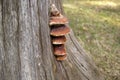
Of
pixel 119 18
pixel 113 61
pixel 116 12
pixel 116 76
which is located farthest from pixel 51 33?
pixel 116 12

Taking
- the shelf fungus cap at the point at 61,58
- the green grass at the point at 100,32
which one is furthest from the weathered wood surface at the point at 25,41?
the green grass at the point at 100,32

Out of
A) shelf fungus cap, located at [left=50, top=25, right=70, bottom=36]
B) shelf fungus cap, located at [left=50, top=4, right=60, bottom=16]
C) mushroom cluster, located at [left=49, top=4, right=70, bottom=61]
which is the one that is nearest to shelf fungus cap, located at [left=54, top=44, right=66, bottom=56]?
mushroom cluster, located at [left=49, top=4, right=70, bottom=61]

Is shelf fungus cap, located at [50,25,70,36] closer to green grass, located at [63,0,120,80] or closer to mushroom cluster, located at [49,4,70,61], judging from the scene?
mushroom cluster, located at [49,4,70,61]

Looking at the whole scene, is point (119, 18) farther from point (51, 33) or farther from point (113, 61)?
point (51, 33)

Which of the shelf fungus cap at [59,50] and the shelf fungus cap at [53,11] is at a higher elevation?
the shelf fungus cap at [53,11]

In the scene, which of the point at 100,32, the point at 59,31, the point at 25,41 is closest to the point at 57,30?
the point at 59,31

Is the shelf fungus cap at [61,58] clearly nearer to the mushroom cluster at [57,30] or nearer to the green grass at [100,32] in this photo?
the mushroom cluster at [57,30]

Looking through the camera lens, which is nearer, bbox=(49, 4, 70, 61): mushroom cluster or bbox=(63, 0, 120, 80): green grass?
bbox=(49, 4, 70, 61): mushroom cluster
